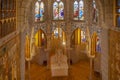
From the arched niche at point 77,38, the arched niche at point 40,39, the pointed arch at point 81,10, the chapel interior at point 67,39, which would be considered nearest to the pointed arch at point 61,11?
the chapel interior at point 67,39

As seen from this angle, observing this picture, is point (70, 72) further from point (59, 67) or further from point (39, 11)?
point (39, 11)

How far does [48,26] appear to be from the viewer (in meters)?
20.2

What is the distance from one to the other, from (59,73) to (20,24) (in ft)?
25.6

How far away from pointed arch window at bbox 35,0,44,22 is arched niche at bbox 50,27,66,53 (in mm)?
2399

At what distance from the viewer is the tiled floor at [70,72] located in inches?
658

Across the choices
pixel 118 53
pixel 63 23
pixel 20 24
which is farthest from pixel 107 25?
pixel 63 23

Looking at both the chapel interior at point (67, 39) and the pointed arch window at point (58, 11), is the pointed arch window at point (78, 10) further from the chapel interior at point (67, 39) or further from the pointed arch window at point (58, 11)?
the pointed arch window at point (58, 11)

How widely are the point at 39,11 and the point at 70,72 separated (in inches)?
268

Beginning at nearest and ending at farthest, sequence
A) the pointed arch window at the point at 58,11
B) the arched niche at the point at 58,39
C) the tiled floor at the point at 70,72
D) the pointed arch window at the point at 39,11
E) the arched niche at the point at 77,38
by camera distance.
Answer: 1. the tiled floor at the point at 70,72
2. the pointed arch window at the point at 39,11
3. the pointed arch window at the point at 58,11
4. the arched niche at the point at 77,38
5. the arched niche at the point at 58,39

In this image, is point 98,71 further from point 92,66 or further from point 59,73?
point 59,73

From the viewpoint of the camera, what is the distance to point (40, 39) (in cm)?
2120

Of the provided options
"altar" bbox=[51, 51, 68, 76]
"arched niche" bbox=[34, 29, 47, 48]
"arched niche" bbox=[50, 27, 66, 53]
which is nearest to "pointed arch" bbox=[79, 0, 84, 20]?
"arched niche" bbox=[50, 27, 66, 53]

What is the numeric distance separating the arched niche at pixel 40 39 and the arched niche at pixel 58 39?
1260mm

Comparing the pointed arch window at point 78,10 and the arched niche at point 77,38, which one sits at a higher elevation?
the pointed arch window at point 78,10
